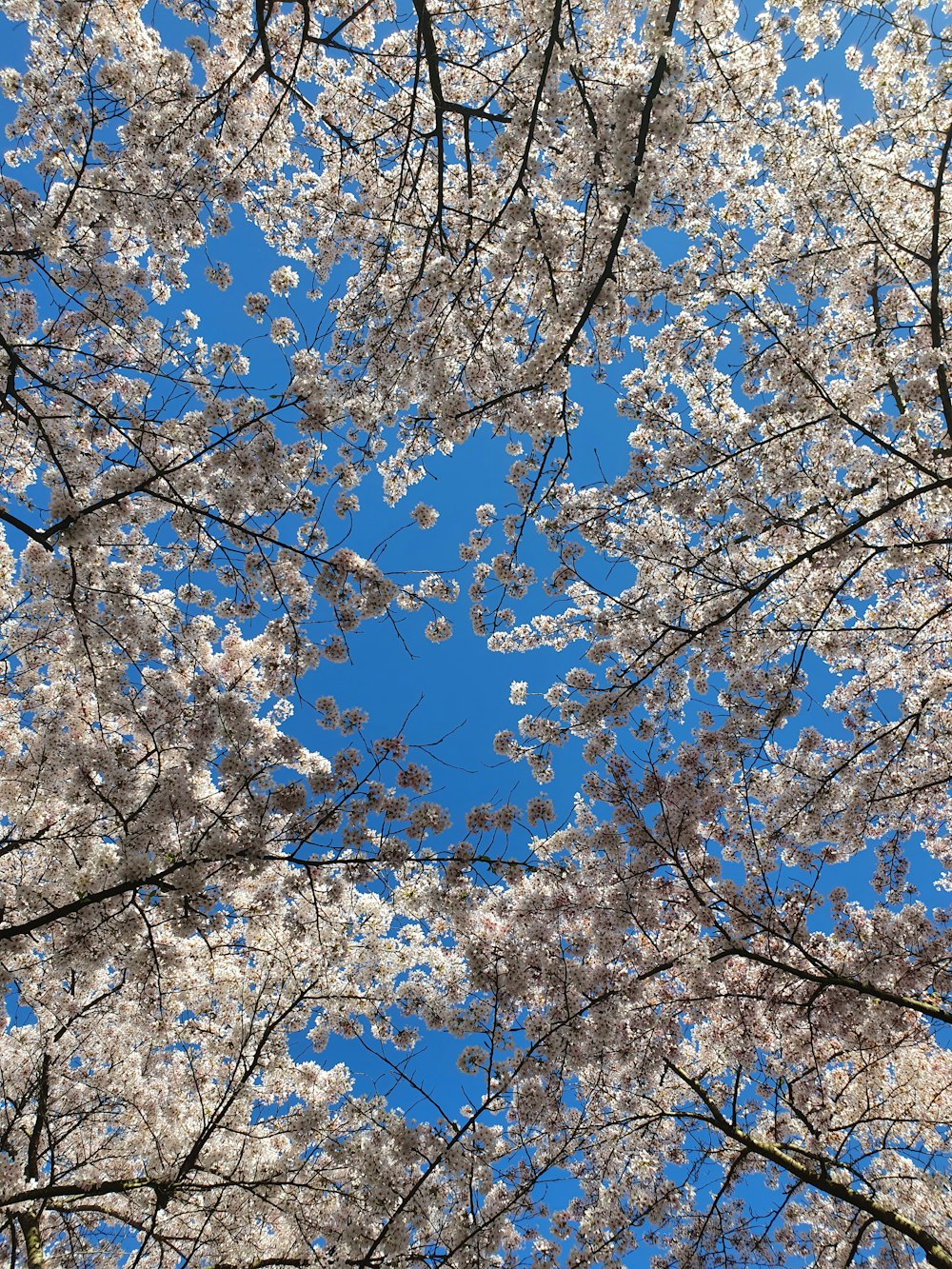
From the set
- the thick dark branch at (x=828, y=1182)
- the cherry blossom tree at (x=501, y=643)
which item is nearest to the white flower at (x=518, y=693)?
the cherry blossom tree at (x=501, y=643)

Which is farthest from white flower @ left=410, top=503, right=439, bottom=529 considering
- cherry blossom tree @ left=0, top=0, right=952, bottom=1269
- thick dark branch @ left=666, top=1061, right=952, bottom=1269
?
thick dark branch @ left=666, top=1061, right=952, bottom=1269

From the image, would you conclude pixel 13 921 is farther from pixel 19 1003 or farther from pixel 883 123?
pixel 883 123

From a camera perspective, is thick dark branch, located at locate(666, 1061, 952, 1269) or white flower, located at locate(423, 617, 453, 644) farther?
white flower, located at locate(423, 617, 453, 644)

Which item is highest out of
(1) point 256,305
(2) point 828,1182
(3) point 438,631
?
(1) point 256,305

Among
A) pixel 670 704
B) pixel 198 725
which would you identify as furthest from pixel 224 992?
pixel 670 704

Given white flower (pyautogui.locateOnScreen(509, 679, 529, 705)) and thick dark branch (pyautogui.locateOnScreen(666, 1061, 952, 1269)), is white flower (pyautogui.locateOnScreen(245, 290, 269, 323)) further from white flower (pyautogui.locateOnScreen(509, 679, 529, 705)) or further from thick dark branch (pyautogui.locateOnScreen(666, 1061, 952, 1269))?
thick dark branch (pyautogui.locateOnScreen(666, 1061, 952, 1269))

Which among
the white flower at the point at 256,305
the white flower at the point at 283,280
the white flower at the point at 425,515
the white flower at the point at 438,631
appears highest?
the white flower at the point at 283,280

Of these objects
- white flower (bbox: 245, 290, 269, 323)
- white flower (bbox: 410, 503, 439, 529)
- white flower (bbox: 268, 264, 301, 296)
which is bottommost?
white flower (bbox: 410, 503, 439, 529)

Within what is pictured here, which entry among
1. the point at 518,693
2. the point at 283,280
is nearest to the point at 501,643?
the point at 518,693

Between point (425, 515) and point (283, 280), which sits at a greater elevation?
point (283, 280)

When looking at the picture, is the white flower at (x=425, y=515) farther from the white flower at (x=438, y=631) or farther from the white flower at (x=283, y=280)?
the white flower at (x=283, y=280)

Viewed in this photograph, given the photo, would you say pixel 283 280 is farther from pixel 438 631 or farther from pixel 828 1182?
pixel 828 1182

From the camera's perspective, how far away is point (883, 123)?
7047 millimetres

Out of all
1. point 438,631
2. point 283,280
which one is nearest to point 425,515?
point 438,631
